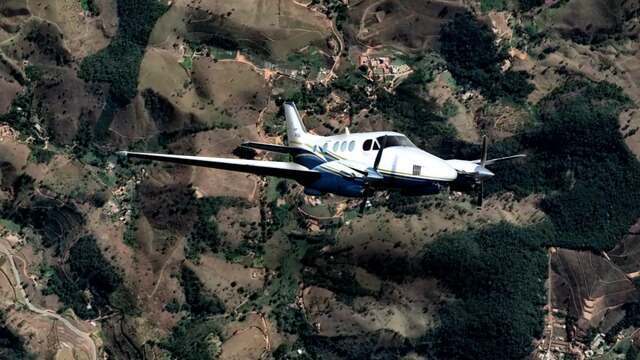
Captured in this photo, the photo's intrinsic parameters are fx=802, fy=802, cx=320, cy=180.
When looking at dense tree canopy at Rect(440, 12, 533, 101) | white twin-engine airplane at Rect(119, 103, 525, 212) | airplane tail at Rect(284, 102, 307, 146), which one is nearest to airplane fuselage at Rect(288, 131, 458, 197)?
white twin-engine airplane at Rect(119, 103, 525, 212)

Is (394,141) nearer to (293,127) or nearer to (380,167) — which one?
(380,167)

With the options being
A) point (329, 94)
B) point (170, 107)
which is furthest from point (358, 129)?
point (170, 107)

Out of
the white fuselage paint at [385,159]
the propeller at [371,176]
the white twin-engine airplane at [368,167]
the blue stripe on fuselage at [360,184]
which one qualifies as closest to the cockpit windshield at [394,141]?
the white twin-engine airplane at [368,167]

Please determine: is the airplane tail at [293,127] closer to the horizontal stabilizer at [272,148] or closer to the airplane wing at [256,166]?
the horizontal stabilizer at [272,148]

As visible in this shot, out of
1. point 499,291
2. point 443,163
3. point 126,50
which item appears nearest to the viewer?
point 443,163

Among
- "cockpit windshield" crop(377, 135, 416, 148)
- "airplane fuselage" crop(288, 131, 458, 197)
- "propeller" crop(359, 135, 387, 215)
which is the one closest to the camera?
"airplane fuselage" crop(288, 131, 458, 197)

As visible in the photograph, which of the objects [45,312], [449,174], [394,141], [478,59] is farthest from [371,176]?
[45,312]

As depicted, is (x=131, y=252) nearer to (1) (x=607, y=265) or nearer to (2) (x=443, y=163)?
(2) (x=443, y=163)

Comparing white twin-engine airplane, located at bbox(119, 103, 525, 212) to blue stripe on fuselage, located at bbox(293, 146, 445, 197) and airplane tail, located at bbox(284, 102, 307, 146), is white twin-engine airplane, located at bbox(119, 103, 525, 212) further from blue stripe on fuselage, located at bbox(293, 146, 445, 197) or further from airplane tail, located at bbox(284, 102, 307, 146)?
airplane tail, located at bbox(284, 102, 307, 146)
